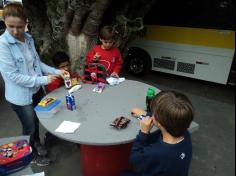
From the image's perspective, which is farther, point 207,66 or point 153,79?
point 153,79

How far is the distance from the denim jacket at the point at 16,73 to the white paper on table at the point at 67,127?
57 cm

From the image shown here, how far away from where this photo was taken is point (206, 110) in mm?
4328

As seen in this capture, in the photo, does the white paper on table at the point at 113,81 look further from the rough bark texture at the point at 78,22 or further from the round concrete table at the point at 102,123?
the rough bark texture at the point at 78,22

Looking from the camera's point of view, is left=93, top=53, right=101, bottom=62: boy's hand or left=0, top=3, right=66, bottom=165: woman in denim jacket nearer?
left=0, top=3, right=66, bottom=165: woman in denim jacket

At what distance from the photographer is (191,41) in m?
5.05

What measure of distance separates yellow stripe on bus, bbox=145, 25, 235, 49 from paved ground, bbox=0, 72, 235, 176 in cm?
103

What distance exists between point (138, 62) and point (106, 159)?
3.92 metres

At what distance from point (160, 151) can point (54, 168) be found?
1865mm

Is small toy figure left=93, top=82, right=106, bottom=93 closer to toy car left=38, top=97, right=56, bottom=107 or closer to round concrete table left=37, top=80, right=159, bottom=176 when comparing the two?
round concrete table left=37, top=80, right=159, bottom=176

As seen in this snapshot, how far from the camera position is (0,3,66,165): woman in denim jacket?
223cm

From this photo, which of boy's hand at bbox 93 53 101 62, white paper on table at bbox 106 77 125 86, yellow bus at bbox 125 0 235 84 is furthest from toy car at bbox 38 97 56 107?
yellow bus at bbox 125 0 235 84

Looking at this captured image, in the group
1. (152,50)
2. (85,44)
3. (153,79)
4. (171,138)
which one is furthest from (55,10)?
(171,138)

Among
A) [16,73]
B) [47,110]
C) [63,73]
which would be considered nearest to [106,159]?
[47,110]

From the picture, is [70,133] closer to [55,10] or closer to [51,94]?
[51,94]
